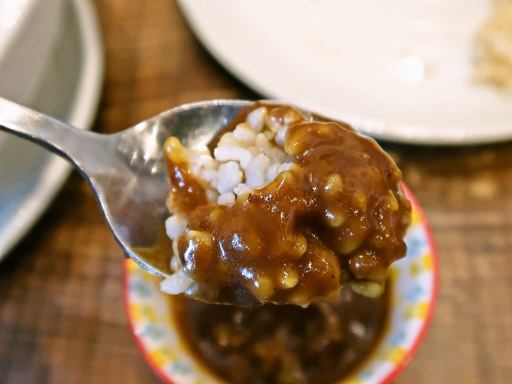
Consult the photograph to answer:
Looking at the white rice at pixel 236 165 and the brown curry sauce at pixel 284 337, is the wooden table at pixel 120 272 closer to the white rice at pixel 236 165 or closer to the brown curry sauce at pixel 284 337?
the brown curry sauce at pixel 284 337

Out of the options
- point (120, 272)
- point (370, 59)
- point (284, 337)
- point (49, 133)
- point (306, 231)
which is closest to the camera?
point (306, 231)

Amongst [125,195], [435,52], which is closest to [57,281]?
[125,195]

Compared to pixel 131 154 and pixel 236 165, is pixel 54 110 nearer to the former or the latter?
pixel 131 154

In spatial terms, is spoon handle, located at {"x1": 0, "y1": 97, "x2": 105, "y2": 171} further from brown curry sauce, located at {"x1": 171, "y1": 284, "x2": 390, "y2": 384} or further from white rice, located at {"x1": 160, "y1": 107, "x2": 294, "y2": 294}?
brown curry sauce, located at {"x1": 171, "y1": 284, "x2": 390, "y2": 384}

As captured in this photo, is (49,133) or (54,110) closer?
(49,133)

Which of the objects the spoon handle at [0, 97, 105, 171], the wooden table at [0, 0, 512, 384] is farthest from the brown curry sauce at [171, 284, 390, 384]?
the spoon handle at [0, 97, 105, 171]

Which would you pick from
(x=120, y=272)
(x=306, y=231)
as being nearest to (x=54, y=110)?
(x=120, y=272)

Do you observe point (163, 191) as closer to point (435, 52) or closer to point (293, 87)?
point (293, 87)

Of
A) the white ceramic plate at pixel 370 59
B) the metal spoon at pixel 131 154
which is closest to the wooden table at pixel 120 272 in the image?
the white ceramic plate at pixel 370 59
